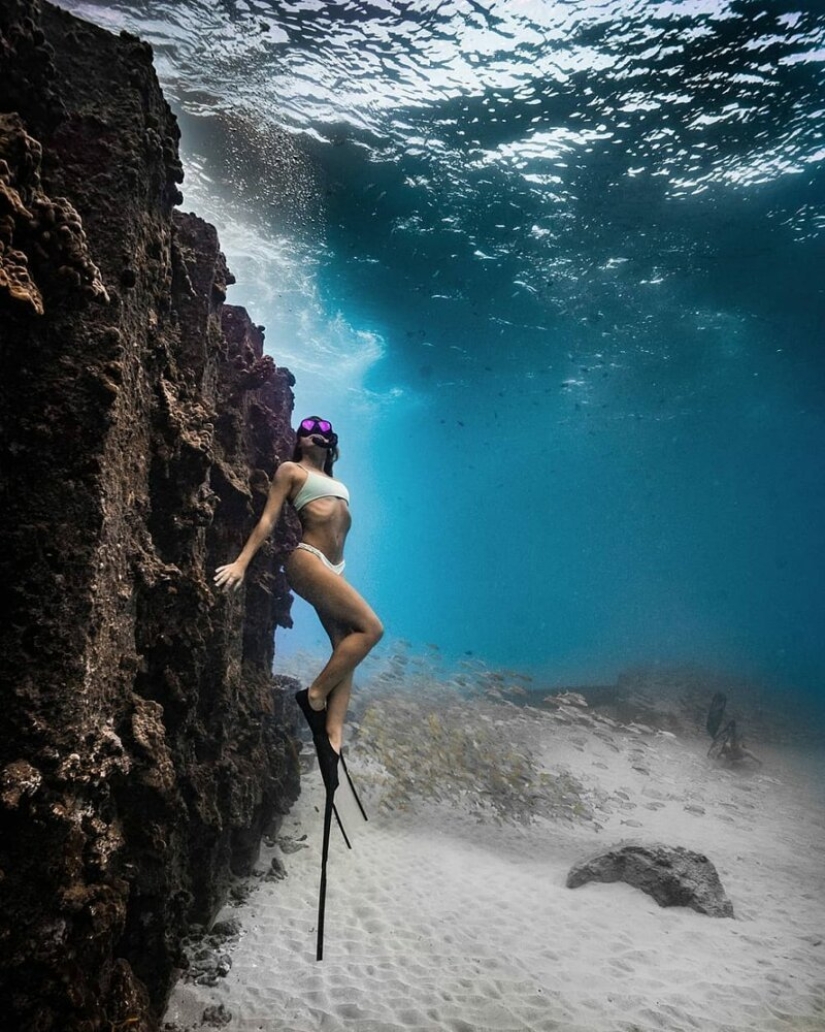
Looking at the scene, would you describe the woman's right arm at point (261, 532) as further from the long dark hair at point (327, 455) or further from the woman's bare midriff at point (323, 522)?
the long dark hair at point (327, 455)

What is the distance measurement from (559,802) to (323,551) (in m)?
9.15

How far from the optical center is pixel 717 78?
10297mm

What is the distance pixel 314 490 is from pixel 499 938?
532 cm

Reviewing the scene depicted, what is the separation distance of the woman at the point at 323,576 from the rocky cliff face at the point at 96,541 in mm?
606

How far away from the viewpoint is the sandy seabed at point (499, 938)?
158 inches

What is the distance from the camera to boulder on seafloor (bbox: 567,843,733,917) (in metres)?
6.51

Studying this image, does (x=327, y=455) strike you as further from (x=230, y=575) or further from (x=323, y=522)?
(x=230, y=575)

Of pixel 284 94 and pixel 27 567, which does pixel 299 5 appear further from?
pixel 27 567

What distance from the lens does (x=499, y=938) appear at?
528 centimetres

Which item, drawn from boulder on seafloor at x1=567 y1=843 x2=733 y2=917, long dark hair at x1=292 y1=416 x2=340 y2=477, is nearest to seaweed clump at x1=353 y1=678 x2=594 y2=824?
boulder on seafloor at x1=567 y1=843 x2=733 y2=917

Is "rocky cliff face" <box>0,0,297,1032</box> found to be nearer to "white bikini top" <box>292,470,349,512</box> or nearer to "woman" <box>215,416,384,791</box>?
"woman" <box>215,416,384,791</box>

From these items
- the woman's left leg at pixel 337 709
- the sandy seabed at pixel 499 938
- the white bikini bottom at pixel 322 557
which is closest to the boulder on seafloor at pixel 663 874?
the sandy seabed at pixel 499 938

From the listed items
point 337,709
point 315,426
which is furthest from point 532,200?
point 337,709

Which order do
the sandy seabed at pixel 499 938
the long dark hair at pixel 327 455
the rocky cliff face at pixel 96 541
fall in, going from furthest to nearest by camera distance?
the long dark hair at pixel 327 455
the sandy seabed at pixel 499 938
the rocky cliff face at pixel 96 541
